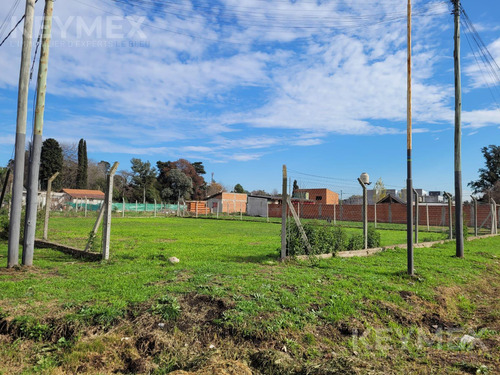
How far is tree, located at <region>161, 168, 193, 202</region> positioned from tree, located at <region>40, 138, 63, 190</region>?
1804 cm

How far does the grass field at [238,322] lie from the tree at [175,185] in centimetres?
5821

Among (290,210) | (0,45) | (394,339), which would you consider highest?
(0,45)

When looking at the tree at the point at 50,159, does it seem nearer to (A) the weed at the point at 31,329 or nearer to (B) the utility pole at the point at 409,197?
(A) the weed at the point at 31,329

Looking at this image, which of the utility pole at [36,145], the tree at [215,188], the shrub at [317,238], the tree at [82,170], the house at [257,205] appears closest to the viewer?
the utility pole at [36,145]

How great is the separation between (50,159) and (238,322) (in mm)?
64420

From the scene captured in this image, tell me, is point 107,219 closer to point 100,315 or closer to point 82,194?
point 100,315

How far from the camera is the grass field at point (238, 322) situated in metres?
3.75

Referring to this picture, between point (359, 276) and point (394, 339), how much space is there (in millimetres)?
2362

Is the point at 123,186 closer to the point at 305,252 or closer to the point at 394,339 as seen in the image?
the point at 305,252

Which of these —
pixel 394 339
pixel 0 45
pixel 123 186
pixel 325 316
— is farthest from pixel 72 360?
pixel 123 186

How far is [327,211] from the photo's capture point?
30141 millimetres

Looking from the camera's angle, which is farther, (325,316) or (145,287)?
(145,287)

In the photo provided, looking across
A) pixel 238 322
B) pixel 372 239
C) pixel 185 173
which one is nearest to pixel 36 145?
pixel 238 322

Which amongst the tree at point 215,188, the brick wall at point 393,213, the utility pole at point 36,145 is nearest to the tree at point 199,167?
the tree at point 215,188
